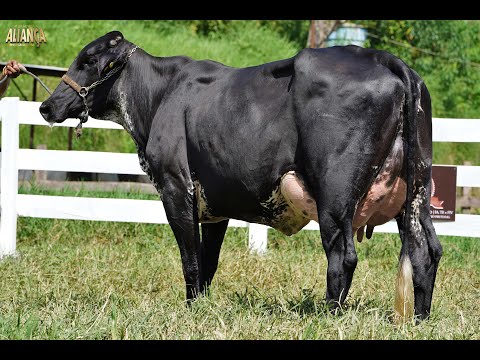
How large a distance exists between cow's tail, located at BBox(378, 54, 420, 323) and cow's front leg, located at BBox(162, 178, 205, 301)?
1.65m

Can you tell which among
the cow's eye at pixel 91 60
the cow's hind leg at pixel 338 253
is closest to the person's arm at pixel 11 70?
the cow's eye at pixel 91 60

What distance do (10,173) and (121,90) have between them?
2.75 m

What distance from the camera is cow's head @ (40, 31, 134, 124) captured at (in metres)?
6.61

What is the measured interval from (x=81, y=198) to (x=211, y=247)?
2.93 meters

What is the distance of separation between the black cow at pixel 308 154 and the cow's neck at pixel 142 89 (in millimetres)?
181

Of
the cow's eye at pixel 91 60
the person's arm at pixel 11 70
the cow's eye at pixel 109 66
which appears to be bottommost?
the person's arm at pixel 11 70

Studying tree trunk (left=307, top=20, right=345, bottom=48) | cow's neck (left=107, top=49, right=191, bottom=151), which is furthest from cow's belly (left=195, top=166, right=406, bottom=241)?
tree trunk (left=307, top=20, right=345, bottom=48)

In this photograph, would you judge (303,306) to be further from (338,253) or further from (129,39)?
(129,39)

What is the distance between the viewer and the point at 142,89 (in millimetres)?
6660

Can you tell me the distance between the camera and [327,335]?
186 inches

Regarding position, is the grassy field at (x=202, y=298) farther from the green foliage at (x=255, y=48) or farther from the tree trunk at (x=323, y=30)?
the tree trunk at (x=323, y=30)

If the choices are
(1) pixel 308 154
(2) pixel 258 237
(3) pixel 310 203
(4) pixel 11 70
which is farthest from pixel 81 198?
(1) pixel 308 154

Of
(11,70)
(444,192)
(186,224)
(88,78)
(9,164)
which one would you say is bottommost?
(9,164)

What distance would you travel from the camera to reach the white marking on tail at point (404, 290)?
16.7 ft
